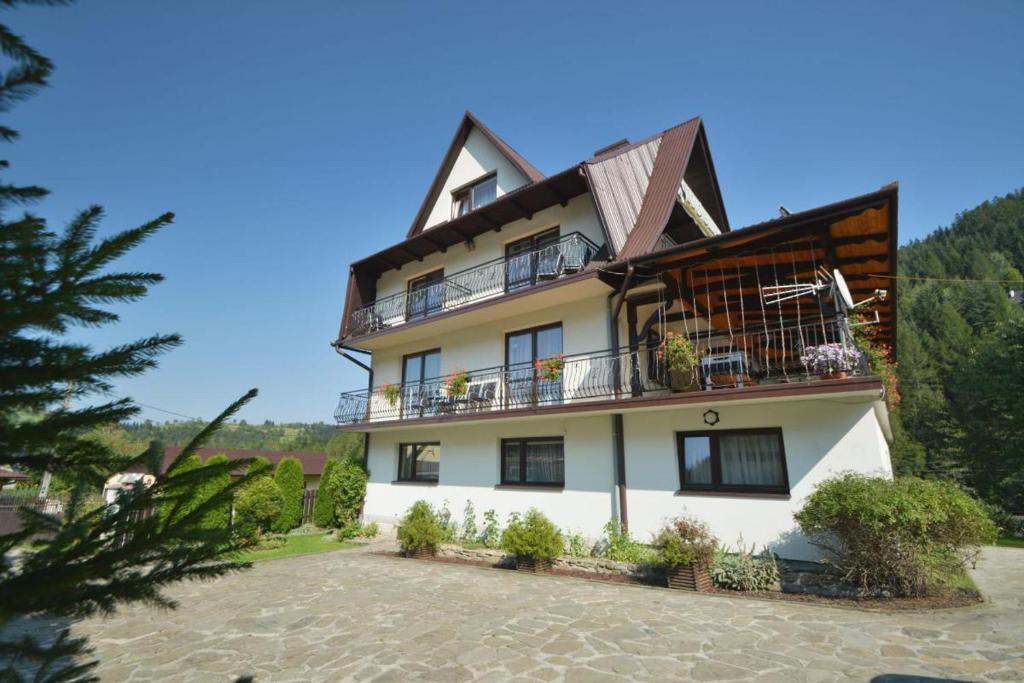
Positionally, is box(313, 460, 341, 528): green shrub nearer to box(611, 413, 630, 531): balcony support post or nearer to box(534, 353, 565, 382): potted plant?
box(534, 353, 565, 382): potted plant

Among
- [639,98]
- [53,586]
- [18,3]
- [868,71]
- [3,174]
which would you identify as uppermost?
[639,98]

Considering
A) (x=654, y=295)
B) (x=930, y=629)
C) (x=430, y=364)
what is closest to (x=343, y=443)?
(x=430, y=364)

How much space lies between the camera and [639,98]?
10703 mm

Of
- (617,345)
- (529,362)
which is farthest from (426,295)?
(617,345)

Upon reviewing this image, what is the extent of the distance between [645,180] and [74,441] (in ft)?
45.6

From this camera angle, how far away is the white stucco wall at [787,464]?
8.13 metres

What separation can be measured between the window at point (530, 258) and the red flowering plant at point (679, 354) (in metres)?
4.11

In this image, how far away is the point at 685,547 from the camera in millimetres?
7832

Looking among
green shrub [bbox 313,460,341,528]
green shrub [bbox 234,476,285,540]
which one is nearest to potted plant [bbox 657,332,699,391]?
green shrub [bbox 234,476,285,540]

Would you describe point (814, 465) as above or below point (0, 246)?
below

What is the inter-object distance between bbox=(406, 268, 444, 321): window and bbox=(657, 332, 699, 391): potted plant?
26.2ft

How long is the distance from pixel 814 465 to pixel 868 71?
295 inches

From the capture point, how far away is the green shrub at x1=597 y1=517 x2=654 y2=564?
9102mm

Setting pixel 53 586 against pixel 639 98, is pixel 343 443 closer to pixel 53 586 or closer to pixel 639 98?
pixel 639 98
